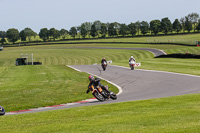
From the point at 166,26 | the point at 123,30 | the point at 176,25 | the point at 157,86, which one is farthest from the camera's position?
the point at 123,30

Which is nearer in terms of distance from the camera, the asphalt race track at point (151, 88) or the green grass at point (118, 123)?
the green grass at point (118, 123)

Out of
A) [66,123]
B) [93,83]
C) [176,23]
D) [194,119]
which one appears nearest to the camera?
[194,119]

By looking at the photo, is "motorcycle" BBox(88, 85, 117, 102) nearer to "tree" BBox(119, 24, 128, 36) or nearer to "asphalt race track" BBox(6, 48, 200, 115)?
"asphalt race track" BBox(6, 48, 200, 115)

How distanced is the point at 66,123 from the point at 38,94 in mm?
10195

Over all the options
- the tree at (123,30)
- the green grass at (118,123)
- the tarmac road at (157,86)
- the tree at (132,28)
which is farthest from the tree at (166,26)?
the green grass at (118,123)

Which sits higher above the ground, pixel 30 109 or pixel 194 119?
pixel 194 119

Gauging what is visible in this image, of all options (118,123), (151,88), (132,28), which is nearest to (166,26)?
(132,28)

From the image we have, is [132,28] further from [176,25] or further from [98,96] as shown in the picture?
[98,96]

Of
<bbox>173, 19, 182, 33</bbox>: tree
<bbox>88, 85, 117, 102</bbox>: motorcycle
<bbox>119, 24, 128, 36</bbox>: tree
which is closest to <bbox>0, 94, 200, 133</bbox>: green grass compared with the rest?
<bbox>88, 85, 117, 102</bbox>: motorcycle

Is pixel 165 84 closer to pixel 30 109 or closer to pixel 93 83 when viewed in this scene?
pixel 93 83

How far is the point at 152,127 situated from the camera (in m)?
7.49

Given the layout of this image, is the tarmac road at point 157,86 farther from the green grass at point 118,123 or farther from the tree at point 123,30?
the tree at point 123,30

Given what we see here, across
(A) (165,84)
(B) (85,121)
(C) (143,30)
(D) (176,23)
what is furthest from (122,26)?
(B) (85,121)

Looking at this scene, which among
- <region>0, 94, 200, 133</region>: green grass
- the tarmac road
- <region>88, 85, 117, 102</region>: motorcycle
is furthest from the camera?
the tarmac road
